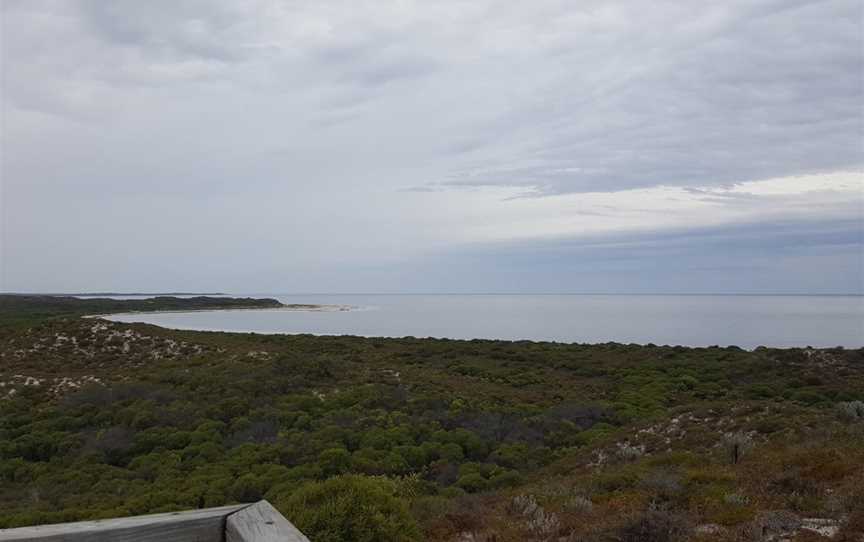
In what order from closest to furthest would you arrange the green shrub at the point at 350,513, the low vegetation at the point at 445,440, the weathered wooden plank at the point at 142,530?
the weathered wooden plank at the point at 142,530, the green shrub at the point at 350,513, the low vegetation at the point at 445,440

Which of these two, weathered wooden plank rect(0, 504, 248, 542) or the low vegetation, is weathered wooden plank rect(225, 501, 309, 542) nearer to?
weathered wooden plank rect(0, 504, 248, 542)

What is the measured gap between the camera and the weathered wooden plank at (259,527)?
1.80 metres

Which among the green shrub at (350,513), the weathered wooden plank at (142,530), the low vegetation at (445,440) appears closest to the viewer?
the weathered wooden plank at (142,530)

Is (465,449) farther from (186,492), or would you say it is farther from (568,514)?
(568,514)

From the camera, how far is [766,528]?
18.0 ft

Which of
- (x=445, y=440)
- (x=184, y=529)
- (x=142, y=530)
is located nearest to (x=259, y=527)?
(x=184, y=529)

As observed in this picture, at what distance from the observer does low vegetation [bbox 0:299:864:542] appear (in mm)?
6320

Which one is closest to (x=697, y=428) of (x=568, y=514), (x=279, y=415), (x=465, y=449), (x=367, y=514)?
(x=465, y=449)

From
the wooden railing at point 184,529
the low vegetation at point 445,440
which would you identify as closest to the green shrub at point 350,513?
the low vegetation at point 445,440

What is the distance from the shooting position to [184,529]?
1.90m

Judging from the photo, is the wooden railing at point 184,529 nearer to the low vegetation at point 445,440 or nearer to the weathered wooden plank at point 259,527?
the weathered wooden plank at point 259,527

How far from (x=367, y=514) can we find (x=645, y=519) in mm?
2628

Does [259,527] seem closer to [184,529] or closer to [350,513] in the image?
[184,529]

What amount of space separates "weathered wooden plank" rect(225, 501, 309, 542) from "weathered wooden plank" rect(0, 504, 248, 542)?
40mm
